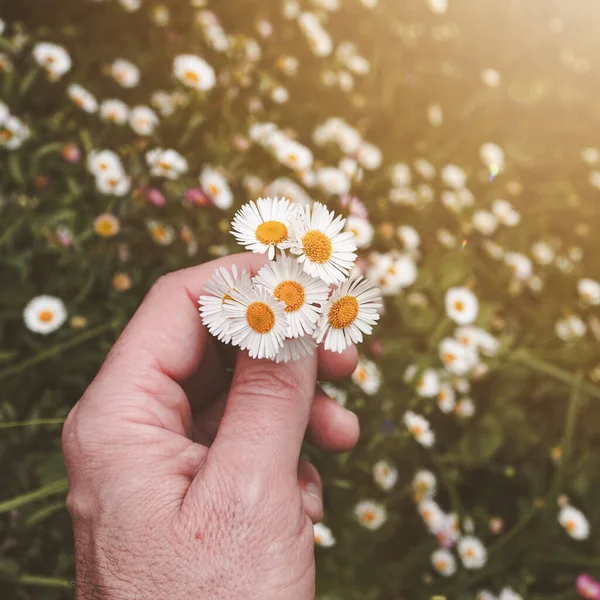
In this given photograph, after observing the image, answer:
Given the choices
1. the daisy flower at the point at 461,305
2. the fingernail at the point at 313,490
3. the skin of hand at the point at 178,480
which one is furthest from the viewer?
the daisy flower at the point at 461,305

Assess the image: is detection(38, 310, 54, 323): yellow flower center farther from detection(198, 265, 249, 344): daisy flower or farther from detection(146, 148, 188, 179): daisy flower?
detection(198, 265, 249, 344): daisy flower

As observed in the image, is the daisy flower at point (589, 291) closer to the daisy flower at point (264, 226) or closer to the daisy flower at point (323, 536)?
the daisy flower at point (323, 536)

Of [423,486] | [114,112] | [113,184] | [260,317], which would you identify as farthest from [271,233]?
[114,112]

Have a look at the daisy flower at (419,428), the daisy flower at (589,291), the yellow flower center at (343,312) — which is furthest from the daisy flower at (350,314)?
the daisy flower at (589,291)

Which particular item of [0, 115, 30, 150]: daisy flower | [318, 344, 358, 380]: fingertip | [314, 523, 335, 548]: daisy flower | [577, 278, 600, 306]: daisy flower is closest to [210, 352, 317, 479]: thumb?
[318, 344, 358, 380]: fingertip

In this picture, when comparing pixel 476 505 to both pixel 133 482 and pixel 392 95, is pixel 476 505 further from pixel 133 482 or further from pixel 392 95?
pixel 392 95

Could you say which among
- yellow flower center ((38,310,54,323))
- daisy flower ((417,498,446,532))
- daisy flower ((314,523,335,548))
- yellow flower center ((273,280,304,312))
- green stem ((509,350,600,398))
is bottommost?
daisy flower ((314,523,335,548))
